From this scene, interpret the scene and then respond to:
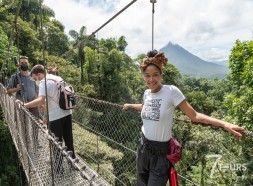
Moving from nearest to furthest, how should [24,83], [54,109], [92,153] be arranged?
[54,109] → [24,83] → [92,153]

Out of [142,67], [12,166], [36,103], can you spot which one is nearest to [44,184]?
[36,103]

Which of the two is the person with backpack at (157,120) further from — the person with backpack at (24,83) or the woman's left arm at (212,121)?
the person with backpack at (24,83)

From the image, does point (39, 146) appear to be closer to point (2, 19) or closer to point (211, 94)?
point (2, 19)

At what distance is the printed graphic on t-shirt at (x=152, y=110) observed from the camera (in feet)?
3.98

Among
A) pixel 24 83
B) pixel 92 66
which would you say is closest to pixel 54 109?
pixel 24 83

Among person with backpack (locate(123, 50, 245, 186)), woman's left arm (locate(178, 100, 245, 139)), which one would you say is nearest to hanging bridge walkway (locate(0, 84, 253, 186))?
person with backpack (locate(123, 50, 245, 186))

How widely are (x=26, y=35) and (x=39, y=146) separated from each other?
1010 cm

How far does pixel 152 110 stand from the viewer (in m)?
1.23

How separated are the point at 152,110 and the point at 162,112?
55 mm

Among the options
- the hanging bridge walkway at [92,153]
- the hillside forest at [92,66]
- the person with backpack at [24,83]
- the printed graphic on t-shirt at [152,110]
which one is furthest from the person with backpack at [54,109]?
the hillside forest at [92,66]

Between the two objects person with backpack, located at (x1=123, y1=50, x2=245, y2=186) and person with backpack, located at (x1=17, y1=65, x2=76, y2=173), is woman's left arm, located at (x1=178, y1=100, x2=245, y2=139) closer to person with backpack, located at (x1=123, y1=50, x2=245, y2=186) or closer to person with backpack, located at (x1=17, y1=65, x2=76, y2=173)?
person with backpack, located at (x1=123, y1=50, x2=245, y2=186)

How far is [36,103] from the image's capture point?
1.89 metres

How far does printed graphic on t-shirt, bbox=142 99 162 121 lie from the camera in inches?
47.8

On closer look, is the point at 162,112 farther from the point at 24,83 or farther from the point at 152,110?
the point at 24,83
